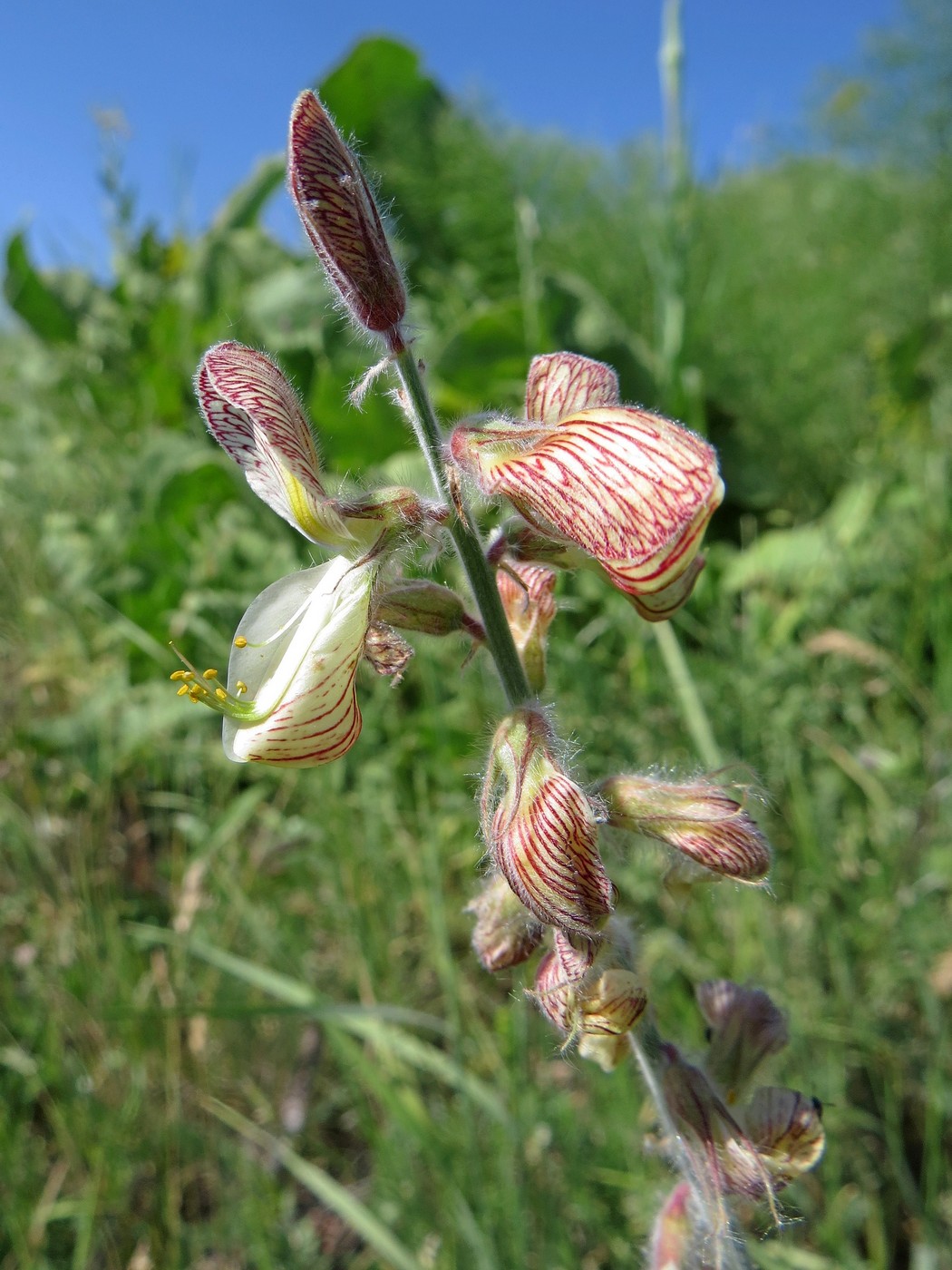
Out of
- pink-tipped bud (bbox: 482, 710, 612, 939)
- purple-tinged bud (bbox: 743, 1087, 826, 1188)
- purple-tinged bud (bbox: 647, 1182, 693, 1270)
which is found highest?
pink-tipped bud (bbox: 482, 710, 612, 939)

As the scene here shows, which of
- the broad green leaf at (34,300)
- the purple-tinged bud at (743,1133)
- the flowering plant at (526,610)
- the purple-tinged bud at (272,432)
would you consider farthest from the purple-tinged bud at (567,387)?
the broad green leaf at (34,300)

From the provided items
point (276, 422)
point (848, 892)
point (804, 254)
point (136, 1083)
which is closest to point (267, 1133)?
point (136, 1083)

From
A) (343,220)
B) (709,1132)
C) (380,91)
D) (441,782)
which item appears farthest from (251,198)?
(709,1132)

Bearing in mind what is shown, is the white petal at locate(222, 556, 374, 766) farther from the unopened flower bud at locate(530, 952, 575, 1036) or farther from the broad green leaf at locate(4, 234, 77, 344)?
the broad green leaf at locate(4, 234, 77, 344)

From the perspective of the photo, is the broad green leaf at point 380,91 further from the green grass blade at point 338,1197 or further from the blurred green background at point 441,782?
the green grass blade at point 338,1197

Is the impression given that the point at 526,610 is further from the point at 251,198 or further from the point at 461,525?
the point at 251,198

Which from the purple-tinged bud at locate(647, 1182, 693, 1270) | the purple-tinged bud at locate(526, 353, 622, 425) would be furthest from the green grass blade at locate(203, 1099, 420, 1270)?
the purple-tinged bud at locate(526, 353, 622, 425)
